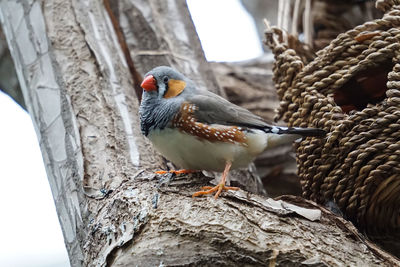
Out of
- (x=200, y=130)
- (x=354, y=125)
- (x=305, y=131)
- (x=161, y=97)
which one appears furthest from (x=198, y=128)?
(x=354, y=125)

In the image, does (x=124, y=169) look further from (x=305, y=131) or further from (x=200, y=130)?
(x=305, y=131)

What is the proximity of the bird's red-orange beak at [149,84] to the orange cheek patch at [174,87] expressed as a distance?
0.20 feet

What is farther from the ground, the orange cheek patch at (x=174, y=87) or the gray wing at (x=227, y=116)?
the orange cheek patch at (x=174, y=87)

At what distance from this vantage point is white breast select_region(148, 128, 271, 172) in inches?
87.3

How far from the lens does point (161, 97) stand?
2.39 meters

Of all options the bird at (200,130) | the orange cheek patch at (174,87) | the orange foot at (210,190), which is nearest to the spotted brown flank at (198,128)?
the bird at (200,130)

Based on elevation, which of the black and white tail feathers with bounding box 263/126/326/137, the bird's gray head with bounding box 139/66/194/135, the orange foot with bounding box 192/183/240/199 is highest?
the bird's gray head with bounding box 139/66/194/135

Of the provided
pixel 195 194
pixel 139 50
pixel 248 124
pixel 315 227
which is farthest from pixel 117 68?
pixel 315 227

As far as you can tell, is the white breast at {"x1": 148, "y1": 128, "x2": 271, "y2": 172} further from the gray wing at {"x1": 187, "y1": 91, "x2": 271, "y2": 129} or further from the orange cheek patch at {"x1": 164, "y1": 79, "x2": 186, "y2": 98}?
the orange cheek patch at {"x1": 164, "y1": 79, "x2": 186, "y2": 98}

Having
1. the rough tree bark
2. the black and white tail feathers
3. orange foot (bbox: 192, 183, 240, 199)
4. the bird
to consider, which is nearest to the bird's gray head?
the bird

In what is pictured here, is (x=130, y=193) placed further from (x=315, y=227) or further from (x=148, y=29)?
(x=148, y=29)

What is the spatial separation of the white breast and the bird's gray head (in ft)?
0.16

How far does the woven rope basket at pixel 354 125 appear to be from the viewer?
2084 mm

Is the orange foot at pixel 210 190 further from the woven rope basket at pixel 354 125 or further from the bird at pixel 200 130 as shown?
the woven rope basket at pixel 354 125
